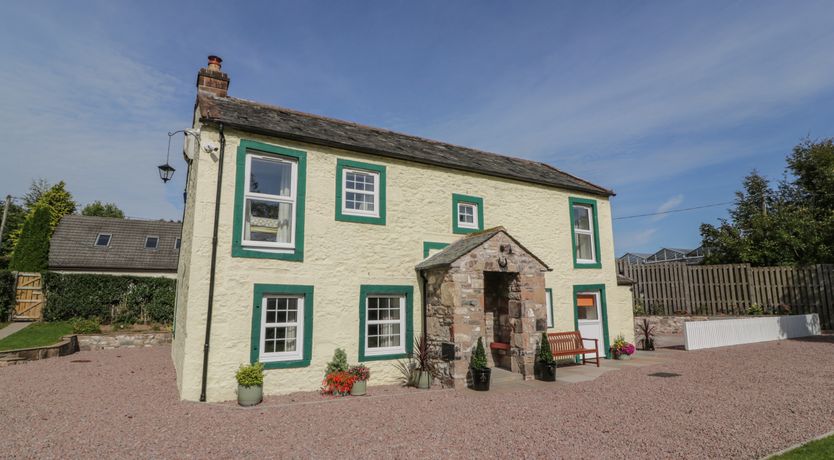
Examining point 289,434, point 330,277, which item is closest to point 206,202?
point 330,277

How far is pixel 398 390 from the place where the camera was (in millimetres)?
9641

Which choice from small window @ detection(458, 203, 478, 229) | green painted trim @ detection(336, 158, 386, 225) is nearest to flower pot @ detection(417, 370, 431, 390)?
green painted trim @ detection(336, 158, 386, 225)

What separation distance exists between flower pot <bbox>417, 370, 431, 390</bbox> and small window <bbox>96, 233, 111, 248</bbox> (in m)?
24.1

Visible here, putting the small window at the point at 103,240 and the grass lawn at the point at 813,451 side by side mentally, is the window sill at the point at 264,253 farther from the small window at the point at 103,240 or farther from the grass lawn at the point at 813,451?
the small window at the point at 103,240

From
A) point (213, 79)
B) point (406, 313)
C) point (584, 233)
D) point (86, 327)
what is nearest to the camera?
point (406, 313)

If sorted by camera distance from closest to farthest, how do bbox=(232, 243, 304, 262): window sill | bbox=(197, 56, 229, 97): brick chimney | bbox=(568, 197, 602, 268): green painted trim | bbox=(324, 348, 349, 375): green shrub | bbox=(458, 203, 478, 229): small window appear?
bbox=(232, 243, 304, 262): window sill < bbox=(324, 348, 349, 375): green shrub < bbox=(197, 56, 229, 97): brick chimney < bbox=(458, 203, 478, 229): small window < bbox=(568, 197, 602, 268): green painted trim

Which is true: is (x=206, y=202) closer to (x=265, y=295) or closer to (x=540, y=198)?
(x=265, y=295)

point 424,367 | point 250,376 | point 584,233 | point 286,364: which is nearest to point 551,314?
point 584,233

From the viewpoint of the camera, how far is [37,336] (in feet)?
49.9

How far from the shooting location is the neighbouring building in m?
8.85

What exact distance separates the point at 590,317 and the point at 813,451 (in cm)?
940

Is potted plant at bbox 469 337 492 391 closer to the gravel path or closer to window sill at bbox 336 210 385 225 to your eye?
the gravel path

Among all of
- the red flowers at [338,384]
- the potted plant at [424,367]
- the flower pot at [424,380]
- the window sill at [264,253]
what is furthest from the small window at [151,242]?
the flower pot at [424,380]

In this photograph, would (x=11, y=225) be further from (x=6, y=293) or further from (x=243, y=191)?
(x=243, y=191)
